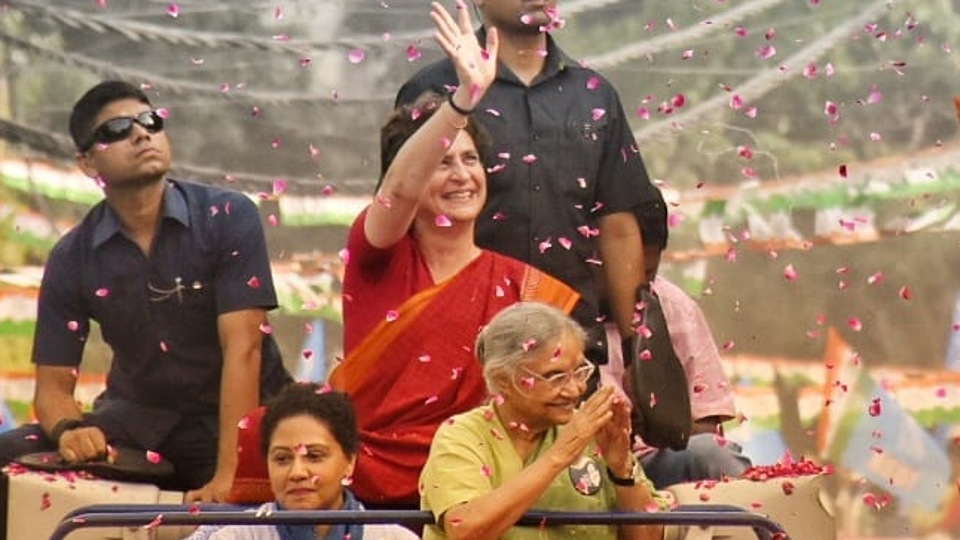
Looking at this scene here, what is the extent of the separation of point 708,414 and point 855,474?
0.37 m

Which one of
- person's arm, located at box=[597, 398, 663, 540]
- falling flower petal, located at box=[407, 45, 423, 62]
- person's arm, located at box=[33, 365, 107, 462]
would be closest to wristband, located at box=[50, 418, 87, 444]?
person's arm, located at box=[33, 365, 107, 462]

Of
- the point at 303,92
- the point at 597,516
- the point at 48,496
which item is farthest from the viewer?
the point at 303,92

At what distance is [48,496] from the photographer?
4.63 metres

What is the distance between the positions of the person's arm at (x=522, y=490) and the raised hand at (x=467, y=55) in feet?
2.69

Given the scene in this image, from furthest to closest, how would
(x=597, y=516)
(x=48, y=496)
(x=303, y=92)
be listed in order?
(x=303, y=92) < (x=48, y=496) < (x=597, y=516)

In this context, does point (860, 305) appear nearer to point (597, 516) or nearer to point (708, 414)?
point (708, 414)

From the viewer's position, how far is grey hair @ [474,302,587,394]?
4.02 meters

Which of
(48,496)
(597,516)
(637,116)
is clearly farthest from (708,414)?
(48,496)

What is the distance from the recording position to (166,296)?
4.88 m

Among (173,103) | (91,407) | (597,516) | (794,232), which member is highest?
(173,103)

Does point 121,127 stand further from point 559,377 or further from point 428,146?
point 559,377

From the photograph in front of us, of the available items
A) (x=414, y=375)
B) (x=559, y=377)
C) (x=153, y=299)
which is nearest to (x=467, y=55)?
(x=414, y=375)

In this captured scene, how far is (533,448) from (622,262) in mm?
946

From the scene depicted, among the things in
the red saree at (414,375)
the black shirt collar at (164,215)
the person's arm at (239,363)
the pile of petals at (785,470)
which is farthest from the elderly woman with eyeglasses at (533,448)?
the black shirt collar at (164,215)
